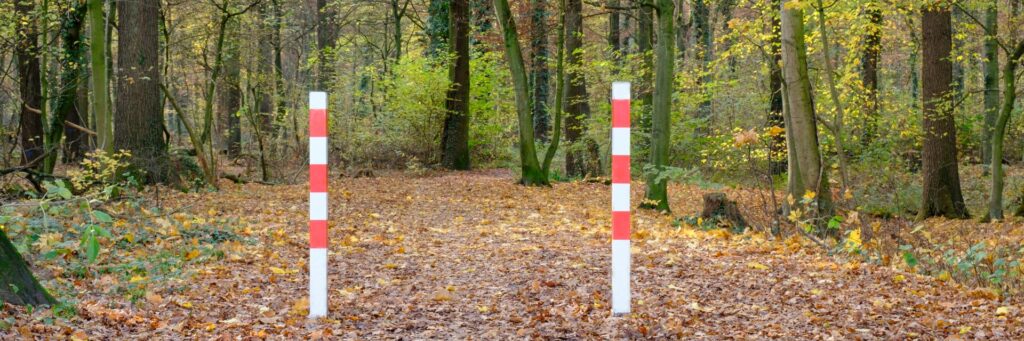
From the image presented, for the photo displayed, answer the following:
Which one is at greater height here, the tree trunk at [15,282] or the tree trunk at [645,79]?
the tree trunk at [645,79]

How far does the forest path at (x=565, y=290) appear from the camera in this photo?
4.91 meters

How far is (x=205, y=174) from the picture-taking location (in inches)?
634

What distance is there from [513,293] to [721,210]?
6.40m

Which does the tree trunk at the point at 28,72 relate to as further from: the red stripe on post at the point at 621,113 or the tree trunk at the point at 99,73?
the red stripe on post at the point at 621,113

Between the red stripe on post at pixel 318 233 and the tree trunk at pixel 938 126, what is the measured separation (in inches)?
538

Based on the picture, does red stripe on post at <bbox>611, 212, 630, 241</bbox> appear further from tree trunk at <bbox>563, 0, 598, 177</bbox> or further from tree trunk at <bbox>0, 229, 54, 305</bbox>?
tree trunk at <bbox>563, 0, 598, 177</bbox>

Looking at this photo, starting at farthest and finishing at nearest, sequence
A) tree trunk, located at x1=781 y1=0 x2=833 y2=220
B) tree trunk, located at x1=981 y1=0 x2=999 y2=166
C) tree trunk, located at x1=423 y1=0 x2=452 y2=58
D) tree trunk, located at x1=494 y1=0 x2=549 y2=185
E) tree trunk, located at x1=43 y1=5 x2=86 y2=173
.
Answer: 1. tree trunk, located at x1=423 y1=0 x2=452 y2=58
2. tree trunk, located at x1=981 y1=0 x2=999 y2=166
3. tree trunk, located at x1=494 y1=0 x2=549 y2=185
4. tree trunk, located at x1=43 y1=5 x2=86 y2=173
5. tree trunk, located at x1=781 y1=0 x2=833 y2=220

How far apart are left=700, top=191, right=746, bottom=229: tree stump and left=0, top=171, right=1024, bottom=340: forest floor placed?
4.67 ft

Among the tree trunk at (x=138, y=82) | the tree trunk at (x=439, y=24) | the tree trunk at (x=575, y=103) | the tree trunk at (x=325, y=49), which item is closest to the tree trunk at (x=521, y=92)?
the tree trunk at (x=575, y=103)

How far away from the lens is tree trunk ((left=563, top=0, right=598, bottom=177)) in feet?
72.0

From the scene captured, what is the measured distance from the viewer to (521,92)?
58.6 feet

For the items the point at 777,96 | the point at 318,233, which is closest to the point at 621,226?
the point at 318,233

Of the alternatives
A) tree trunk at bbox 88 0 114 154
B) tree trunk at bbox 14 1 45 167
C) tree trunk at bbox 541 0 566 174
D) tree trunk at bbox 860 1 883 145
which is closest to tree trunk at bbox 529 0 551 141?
tree trunk at bbox 541 0 566 174

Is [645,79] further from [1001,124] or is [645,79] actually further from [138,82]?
[138,82]
